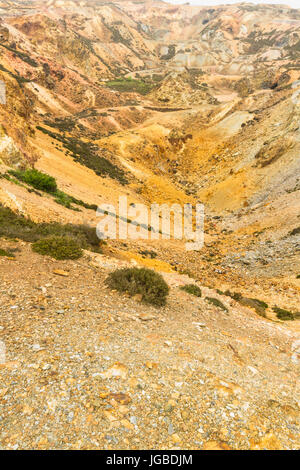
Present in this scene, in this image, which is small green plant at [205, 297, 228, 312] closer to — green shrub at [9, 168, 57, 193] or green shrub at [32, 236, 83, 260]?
green shrub at [32, 236, 83, 260]

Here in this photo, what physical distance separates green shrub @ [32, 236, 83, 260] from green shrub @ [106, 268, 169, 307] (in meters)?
1.80

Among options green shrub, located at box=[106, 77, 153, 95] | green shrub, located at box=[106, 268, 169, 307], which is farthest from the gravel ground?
green shrub, located at box=[106, 77, 153, 95]

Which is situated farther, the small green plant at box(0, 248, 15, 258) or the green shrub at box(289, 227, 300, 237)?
the green shrub at box(289, 227, 300, 237)

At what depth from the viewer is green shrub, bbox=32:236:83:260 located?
29.3 ft

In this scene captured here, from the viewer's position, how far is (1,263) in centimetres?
749

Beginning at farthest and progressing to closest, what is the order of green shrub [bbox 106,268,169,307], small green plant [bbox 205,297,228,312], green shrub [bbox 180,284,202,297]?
green shrub [bbox 180,284,202,297] → small green plant [bbox 205,297,228,312] → green shrub [bbox 106,268,169,307]

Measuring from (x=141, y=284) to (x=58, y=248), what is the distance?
133 inches

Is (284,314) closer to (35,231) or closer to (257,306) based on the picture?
(257,306)

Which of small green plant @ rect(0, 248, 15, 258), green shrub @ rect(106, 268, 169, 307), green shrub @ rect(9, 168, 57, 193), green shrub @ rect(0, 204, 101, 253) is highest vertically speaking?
green shrub @ rect(9, 168, 57, 193)

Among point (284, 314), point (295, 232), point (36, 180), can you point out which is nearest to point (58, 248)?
point (36, 180)

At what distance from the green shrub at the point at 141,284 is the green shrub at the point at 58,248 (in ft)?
5.90

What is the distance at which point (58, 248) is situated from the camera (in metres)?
9.30

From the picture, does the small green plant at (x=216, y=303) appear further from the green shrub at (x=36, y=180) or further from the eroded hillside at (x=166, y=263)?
the green shrub at (x=36, y=180)

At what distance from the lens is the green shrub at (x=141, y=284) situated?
841 cm
